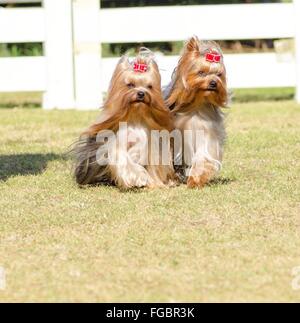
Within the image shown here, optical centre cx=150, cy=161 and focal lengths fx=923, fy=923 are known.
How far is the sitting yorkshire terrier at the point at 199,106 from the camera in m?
6.54

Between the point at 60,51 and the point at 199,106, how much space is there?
251 inches

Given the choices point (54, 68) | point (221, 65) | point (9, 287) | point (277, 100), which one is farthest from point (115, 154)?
point (277, 100)

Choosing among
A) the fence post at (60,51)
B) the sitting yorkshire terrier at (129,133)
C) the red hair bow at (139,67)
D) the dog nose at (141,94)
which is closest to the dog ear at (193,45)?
the sitting yorkshire terrier at (129,133)

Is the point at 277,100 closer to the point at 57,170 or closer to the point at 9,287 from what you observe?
the point at 57,170

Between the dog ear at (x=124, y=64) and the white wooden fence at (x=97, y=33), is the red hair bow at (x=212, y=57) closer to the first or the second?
the dog ear at (x=124, y=64)

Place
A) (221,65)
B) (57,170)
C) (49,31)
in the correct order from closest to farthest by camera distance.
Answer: (221,65) < (57,170) < (49,31)

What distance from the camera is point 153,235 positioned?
5395 millimetres

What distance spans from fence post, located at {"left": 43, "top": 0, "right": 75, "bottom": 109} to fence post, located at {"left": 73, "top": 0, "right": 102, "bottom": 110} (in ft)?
0.35

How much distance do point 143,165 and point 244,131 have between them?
332 centimetres

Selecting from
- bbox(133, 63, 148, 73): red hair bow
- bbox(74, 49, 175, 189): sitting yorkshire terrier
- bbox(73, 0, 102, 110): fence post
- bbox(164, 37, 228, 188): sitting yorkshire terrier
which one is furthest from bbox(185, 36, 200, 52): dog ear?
bbox(73, 0, 102, 110): fence post

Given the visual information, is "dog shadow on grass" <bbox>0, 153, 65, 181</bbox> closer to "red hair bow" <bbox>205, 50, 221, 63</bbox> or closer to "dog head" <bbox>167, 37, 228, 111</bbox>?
"dog head" <bbox>167, 37, 228, 111</bbox>

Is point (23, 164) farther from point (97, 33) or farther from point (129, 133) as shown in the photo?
point (97, 33)

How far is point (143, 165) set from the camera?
6867 mm

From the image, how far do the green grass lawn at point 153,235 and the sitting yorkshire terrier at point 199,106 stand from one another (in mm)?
191
